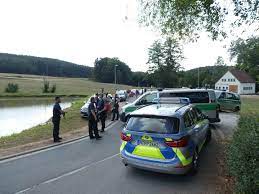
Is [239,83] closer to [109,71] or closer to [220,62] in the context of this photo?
[220,62]

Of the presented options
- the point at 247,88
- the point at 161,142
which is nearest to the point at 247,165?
the point at 161,142

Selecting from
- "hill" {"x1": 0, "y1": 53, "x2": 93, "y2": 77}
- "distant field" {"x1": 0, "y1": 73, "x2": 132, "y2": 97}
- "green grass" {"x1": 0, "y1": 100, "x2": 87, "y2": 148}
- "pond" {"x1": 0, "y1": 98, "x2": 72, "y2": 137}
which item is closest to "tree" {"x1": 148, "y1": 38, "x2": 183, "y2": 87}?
"distant field" {"x1": 0, "y1": 73, "x2": 132, "y2": 97}

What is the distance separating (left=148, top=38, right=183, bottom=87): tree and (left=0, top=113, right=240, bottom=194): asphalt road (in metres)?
45.8

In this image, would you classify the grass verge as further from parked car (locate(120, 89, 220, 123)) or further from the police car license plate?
parked car (locate(120, 89, 220, 123))

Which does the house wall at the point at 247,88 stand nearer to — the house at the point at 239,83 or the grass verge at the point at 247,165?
the house at the point at 239,83

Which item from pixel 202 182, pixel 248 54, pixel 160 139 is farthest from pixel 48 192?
pixel 248 54

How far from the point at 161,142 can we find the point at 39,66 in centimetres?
15863

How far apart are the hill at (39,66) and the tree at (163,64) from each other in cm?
10442

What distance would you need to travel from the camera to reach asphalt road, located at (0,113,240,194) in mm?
6461

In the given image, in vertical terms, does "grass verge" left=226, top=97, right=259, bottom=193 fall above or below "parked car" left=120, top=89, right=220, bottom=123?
below

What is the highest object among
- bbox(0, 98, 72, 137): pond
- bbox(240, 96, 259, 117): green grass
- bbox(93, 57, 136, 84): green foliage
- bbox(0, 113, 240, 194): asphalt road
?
bbox(93, 57, 136, 84): green foliage

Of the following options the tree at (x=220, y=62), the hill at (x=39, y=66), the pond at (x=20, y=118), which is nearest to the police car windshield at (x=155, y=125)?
the pond at (x=20, y=118)

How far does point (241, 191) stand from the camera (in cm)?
479

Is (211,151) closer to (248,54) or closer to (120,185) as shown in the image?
(120,185)
